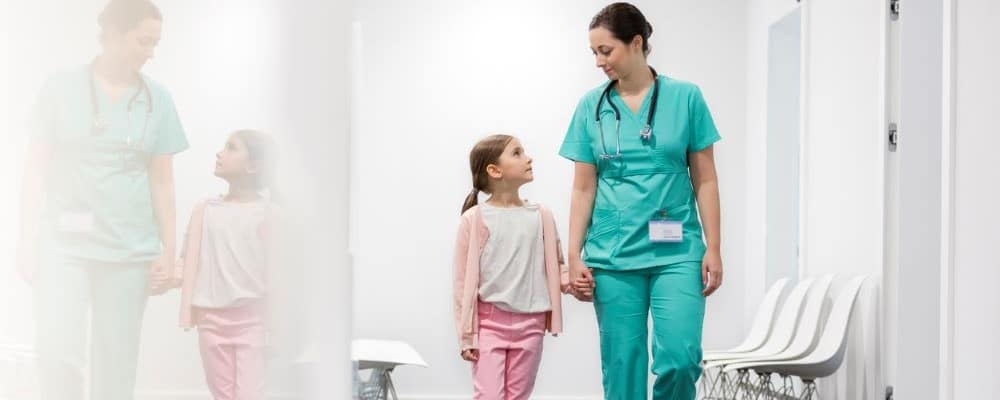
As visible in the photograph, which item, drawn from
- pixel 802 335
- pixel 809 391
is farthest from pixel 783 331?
pixel 809 391

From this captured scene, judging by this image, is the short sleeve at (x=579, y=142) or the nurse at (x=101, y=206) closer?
the nurse at (x=101, y=206)

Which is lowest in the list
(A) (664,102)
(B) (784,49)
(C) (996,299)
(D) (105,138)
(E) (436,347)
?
(E) (436,347)

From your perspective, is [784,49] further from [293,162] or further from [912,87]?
[293,162]

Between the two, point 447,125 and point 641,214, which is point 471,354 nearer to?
point 641,214

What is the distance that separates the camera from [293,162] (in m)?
0.32

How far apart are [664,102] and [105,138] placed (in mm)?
2811

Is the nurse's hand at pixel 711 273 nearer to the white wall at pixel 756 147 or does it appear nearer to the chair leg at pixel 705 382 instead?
the chair leg at pixel 705 382

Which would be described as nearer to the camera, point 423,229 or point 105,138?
point 105,138

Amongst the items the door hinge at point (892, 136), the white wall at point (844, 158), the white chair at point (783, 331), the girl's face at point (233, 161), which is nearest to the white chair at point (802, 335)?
the white chair at point (783, 331)

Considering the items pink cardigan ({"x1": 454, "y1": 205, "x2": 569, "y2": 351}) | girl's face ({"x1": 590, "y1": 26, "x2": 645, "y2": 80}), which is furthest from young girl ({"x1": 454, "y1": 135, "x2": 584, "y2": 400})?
girl's face ({"x1": 590, "y1": 26, "x2": 645, "y2": 80})

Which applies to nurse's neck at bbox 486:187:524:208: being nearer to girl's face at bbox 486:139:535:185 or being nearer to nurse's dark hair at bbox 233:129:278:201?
girl's face at bbox 486:139:535:185

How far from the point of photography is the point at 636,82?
296 centimetres

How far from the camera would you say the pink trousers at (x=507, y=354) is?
3.37 meters

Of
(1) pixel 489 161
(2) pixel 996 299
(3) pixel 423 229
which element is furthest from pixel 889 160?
(3) pixel 423 229
